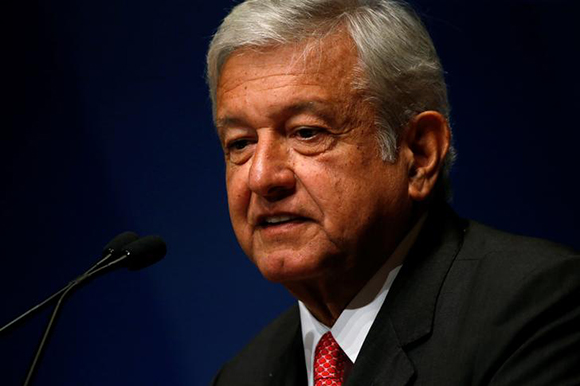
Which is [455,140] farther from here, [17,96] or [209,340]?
[17,96]

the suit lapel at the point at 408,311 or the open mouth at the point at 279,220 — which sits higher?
the open mouth at the point at 279,220

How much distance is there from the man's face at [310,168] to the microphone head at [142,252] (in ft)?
0.75

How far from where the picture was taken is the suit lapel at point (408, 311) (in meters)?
1.82

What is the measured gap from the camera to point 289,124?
1905 millimetres

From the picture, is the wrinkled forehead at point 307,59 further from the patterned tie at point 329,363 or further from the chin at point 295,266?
the patterned tie at point 329,363

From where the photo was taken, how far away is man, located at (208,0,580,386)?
71.2 inches

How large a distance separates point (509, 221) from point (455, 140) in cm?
31

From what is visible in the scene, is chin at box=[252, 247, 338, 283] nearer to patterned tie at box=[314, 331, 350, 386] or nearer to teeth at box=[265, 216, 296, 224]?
teeth at box=[265, 216, 296, 224]

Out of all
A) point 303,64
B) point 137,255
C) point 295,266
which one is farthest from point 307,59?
point 137,255

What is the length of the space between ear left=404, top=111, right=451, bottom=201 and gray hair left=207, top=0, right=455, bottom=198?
0.09 feet

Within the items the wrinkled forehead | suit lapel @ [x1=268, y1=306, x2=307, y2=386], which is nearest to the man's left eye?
the wrinkled forehead

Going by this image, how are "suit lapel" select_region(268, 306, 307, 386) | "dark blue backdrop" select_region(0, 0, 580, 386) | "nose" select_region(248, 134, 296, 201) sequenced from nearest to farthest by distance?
"nose" select_region(248, 134, 296, 201)
"suit lapel" select_region(268, 306, 307, 386)
"dark blue backdrop" select_region(0, 0, 580, 386)

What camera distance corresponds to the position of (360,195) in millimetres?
1897

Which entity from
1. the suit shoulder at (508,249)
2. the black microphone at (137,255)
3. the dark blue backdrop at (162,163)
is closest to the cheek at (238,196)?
the black microphone at (137,255)
